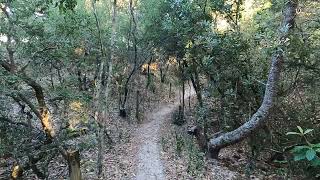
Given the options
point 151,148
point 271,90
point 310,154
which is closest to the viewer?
point 310,154

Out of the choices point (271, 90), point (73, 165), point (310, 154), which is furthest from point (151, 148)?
point (310, 154)

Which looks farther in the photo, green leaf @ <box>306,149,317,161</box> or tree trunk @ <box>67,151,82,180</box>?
tree trunk @ <box>67,151,82,180</box>

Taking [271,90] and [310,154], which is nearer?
[310,154]

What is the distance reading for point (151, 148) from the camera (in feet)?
50.8

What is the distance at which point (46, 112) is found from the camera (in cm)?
1012

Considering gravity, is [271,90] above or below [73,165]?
above

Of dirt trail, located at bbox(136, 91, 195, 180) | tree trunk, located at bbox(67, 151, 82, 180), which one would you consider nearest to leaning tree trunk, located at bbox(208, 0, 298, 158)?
dirt trail, located at bbox(136, 91, 195, 180)

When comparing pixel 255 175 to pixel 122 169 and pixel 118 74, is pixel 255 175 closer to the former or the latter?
pixel 122 169

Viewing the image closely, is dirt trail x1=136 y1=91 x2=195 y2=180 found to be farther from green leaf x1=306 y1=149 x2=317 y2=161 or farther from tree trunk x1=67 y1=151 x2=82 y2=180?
green leaf x1=306 y1=149 x2=317 y2=161

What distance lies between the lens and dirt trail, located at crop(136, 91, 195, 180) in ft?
37.3

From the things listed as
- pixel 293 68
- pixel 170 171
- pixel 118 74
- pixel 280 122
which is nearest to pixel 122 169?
pixel 170 171

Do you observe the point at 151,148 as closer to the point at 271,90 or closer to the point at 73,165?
the point at 73,165

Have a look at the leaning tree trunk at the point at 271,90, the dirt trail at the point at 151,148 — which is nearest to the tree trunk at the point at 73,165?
the dirt trail at the point at 151,148

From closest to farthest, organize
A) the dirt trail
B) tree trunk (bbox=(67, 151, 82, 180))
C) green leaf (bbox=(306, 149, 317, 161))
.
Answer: green leaf (bbox=(306, 149, 317, 161)) → tree trunk (bbox=(67, 151, 82, 180)) → the dirt trail
